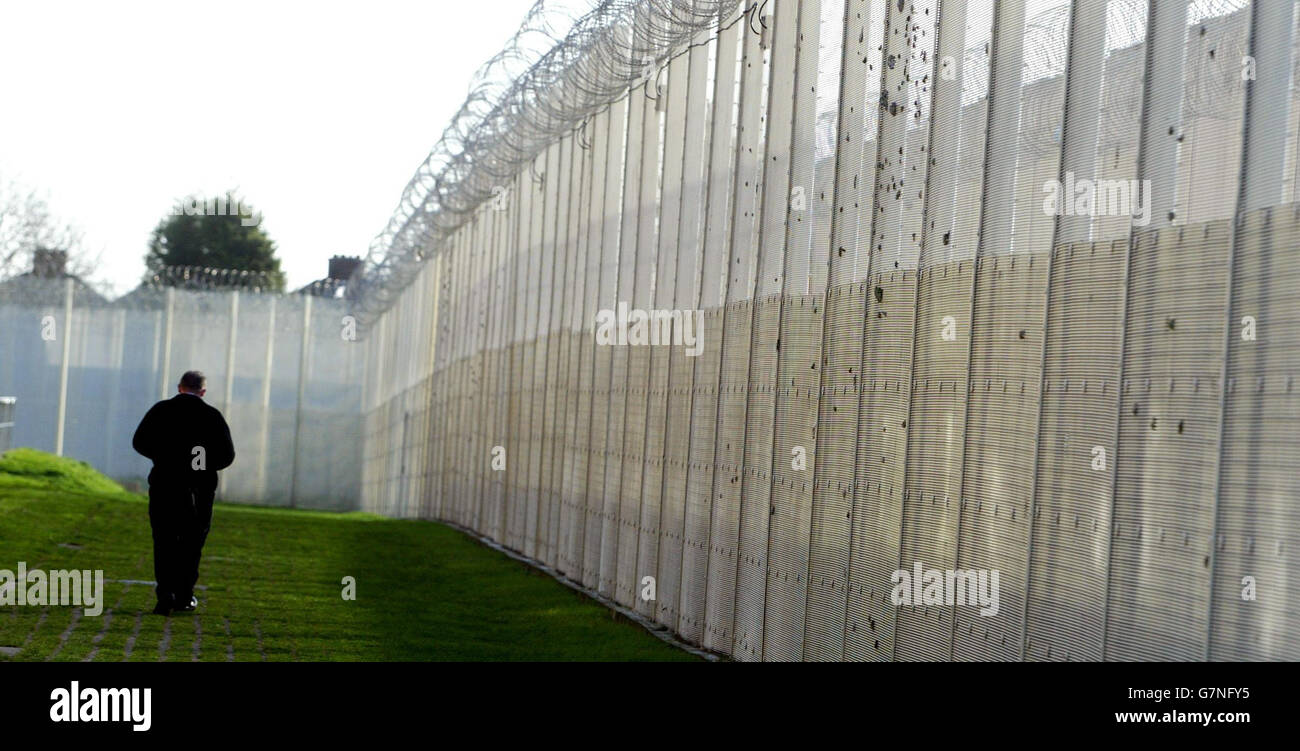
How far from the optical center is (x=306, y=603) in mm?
11430

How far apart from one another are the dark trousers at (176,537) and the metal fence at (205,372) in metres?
25.7

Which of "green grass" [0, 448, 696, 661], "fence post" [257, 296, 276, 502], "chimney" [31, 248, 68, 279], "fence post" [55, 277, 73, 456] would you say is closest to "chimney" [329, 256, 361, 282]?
"chimney" [31, 248, 68, 279]

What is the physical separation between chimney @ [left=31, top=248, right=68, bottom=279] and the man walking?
148 feet

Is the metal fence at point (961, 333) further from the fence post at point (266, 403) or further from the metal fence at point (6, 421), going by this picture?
the fence post at point (266, 403)

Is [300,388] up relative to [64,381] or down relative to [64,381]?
up

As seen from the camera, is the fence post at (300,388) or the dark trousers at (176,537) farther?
the fence post at (300,388)

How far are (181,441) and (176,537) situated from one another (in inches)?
25.2

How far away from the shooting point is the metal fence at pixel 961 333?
477cm

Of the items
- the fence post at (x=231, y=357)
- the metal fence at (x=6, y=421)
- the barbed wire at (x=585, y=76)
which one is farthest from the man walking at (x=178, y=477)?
the fence post at (x=231, y=357)

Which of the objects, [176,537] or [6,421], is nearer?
[176,537]

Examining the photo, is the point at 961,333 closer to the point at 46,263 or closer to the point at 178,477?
the point at 178,477

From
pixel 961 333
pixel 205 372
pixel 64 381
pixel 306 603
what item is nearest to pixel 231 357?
pixel 205 372
